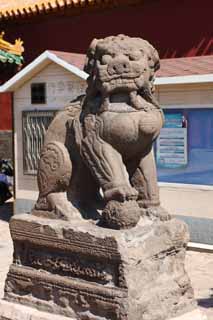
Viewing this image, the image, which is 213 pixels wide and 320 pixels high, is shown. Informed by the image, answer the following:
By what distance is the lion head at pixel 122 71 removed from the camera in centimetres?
442

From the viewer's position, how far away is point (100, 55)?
14.7ft

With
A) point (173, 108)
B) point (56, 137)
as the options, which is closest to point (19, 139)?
point (173, 108)

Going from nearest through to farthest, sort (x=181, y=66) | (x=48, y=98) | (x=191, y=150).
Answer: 1. (x=191, y=150)
2. (x=181, y=66)
3. (x=48, y=98)

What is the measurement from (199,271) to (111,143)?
3.83 meters

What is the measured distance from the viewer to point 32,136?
11.4 meters

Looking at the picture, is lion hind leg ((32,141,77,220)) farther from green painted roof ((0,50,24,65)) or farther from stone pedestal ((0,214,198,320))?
green painted roof ((0,50,24,65))

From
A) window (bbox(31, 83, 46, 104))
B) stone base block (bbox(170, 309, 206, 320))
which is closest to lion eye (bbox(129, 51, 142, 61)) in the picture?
stone base block (bbox(170, 309, 206, 320))

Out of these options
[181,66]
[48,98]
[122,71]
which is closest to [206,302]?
[122,71]

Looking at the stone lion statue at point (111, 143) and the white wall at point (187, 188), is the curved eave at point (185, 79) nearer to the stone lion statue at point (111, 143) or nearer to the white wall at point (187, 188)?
the white wall at point (187, 188)

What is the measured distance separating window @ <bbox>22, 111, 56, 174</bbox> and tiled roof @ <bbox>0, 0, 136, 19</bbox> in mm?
4102

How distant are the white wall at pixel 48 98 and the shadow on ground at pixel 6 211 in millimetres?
812

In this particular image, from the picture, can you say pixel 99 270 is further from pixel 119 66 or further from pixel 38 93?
pixel 38 93

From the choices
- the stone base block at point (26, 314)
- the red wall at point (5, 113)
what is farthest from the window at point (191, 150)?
the red wall at point (5, 113)

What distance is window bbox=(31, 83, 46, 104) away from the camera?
11.2 metres
